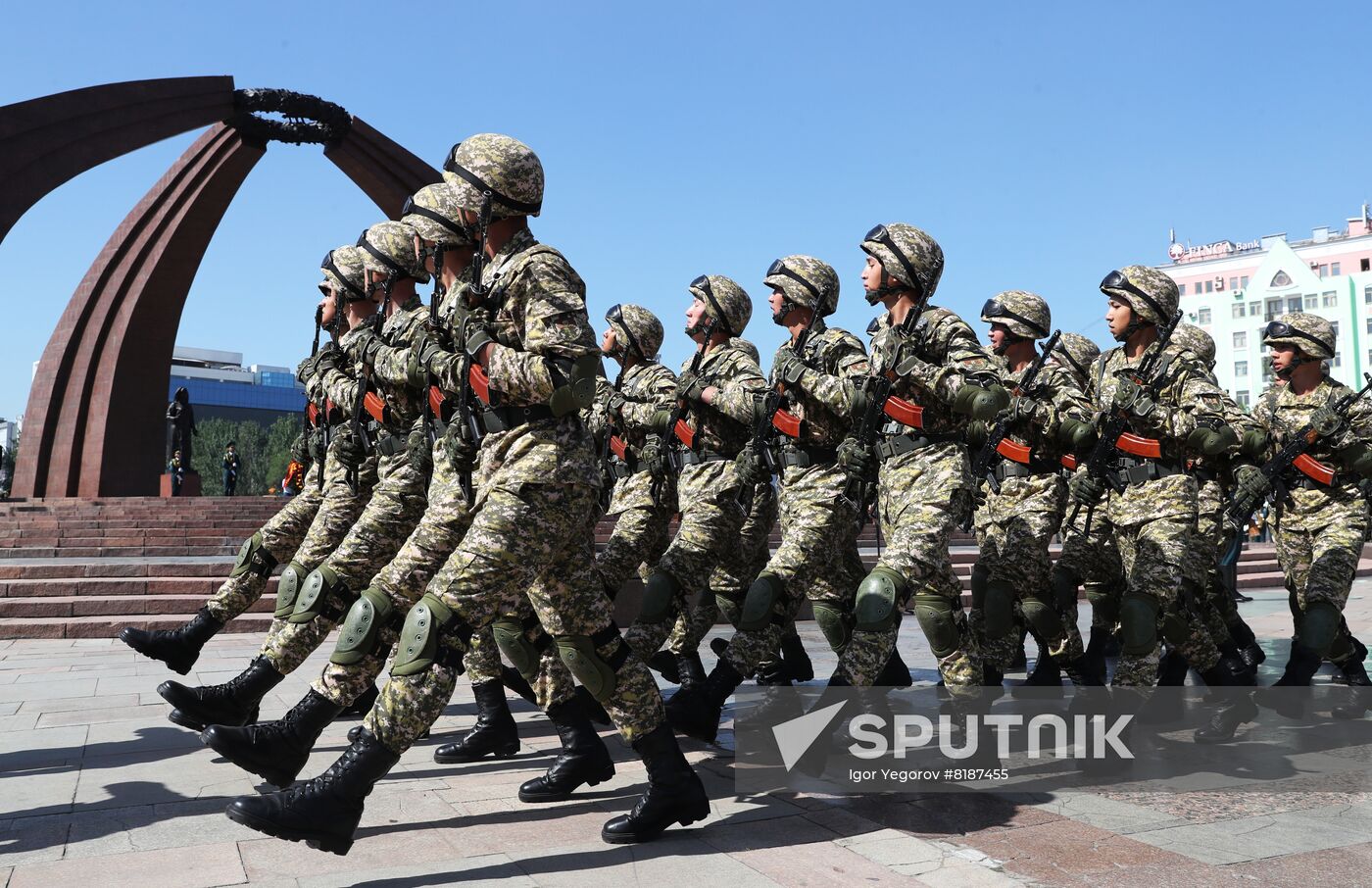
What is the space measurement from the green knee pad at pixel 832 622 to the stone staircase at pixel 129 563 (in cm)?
519

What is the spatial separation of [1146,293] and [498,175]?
3565 millimetres

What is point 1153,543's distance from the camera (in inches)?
212

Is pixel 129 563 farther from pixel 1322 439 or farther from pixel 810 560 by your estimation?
pixel 1322 439

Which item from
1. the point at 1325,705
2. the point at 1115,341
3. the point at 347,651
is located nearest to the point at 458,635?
the point at 347,651

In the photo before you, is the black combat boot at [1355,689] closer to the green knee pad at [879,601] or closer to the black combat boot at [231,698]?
the green knee pad at [879,601]

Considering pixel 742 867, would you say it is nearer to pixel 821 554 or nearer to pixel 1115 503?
pixel 821 554

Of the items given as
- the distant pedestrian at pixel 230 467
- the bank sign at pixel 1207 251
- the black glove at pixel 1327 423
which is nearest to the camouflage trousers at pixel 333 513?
the black glove at pixel 1327 423

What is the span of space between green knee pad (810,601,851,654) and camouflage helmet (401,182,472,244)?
2.26 m

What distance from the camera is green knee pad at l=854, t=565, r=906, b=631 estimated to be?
14.4 feet

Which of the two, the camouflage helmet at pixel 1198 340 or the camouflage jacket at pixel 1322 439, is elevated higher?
the camouflage helmet at pixel 1198 340

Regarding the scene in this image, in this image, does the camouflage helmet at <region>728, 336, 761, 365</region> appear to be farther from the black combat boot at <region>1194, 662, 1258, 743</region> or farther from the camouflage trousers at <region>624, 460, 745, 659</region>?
the black combat boot at <region>1194, 662, 1258, 743</region>

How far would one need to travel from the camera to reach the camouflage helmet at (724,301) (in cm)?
646

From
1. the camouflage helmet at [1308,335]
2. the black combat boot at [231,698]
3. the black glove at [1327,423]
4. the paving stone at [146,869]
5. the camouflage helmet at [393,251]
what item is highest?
the camouflage helmet at [393,251]

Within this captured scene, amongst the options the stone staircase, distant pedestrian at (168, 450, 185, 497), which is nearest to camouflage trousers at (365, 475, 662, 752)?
the stone staircase
